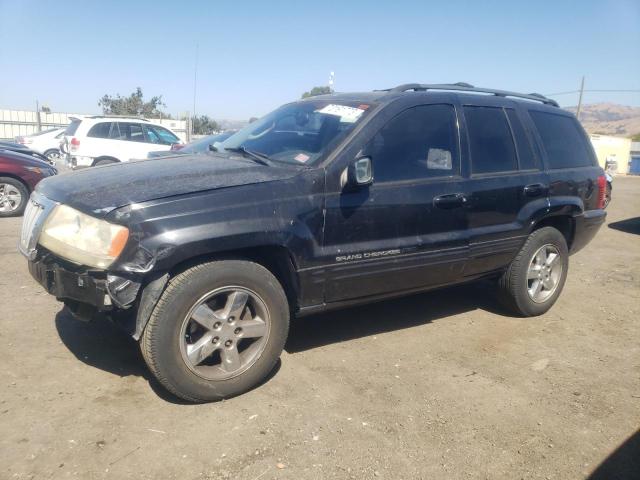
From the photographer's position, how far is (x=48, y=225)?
3.14m

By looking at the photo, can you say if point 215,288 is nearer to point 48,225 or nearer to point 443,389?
point 48,225

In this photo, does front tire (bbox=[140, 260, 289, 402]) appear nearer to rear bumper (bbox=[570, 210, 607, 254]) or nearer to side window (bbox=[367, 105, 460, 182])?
side window (bbox=[367, 105, 460, 182])

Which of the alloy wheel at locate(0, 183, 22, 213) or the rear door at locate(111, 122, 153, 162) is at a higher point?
the rear door at locate(111, 122, 153, 162)

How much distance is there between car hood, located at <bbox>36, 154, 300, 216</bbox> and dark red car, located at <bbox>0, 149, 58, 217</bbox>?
594cm

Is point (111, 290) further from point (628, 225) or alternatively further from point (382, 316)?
point (628, 225)

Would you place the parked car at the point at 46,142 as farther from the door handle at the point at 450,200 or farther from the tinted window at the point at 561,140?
the door handle at the point at 450,200

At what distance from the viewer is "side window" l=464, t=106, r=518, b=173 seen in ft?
13.9

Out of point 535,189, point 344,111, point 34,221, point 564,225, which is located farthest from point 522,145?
point 34,221

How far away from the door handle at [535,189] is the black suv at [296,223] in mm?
15

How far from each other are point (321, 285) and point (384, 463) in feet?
3.85

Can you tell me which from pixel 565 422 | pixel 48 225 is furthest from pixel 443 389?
pixel 48 225

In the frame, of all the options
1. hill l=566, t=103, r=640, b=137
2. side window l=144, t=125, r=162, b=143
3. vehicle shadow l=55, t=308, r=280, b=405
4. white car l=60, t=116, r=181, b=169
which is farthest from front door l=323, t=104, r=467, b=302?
hill l=566, t=103, r=640, b=137

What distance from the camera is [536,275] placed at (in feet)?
16.1

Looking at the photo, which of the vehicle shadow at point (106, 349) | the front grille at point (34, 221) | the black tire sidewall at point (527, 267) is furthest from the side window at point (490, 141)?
the front grille at point (34, 221)
